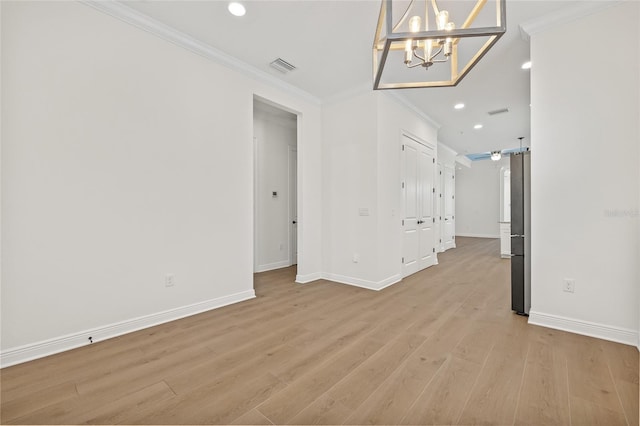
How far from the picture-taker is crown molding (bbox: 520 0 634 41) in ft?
7.63

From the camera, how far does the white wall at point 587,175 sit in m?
2.25

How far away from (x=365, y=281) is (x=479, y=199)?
945cm

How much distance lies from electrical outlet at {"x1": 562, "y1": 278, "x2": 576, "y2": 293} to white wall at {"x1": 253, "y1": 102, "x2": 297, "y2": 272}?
426 centimetres

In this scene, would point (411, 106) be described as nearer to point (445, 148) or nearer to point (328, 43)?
point (328, 43)

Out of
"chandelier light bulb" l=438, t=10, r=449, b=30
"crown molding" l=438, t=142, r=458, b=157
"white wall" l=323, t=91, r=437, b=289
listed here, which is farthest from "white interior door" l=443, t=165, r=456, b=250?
"chandelier light bulb" l=438, t=10, r=449, b=30

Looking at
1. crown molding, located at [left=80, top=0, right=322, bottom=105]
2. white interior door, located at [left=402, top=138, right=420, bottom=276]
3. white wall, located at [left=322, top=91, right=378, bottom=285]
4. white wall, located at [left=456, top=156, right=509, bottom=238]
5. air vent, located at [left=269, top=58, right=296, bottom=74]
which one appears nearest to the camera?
crown molding, located at [left=80, top=0, right=322, bottom=105]

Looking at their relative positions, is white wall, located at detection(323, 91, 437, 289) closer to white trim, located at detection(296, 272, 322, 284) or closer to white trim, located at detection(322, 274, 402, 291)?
white trim, located at detection(322, 274, 402, 291)

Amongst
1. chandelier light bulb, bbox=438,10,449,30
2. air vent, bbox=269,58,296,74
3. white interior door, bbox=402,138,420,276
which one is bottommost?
white interior door, bbox=402,138,420,276

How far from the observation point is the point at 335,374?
1828 millimetres

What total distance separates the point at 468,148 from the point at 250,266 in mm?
7407

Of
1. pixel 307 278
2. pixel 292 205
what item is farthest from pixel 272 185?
pixel 307 278

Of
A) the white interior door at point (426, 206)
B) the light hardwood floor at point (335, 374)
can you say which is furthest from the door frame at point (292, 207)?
the light hardwood floor at point (335, 374)

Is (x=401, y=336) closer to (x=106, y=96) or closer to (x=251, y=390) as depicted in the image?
(x=251, y=390)

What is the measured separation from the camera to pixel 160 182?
2693mm
